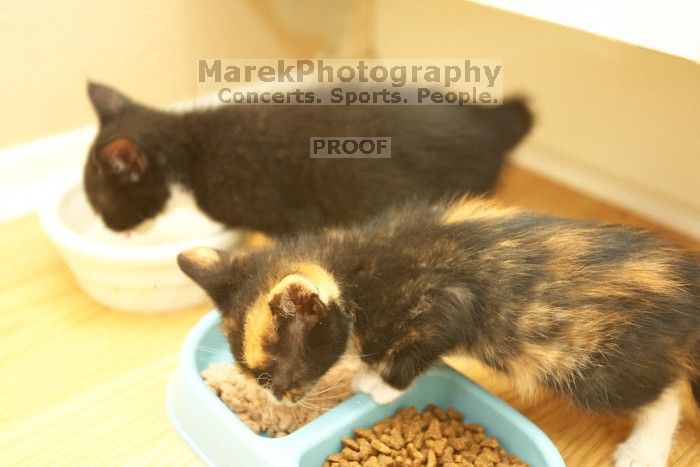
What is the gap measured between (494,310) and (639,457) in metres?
0.37

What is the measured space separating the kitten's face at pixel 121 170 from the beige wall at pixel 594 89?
986 millimetres

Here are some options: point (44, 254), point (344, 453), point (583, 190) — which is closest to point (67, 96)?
point (44, 254)

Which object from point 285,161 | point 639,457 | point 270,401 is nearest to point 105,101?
point 285,161

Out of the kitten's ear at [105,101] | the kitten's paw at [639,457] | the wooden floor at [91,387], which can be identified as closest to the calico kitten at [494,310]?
the kitten's paw at [639,457]

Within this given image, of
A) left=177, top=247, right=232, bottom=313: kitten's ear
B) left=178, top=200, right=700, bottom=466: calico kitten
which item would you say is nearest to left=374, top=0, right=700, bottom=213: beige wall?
left=178, top=200, right=700, bottom=466: calico kitten

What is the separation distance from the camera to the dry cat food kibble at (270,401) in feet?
4.14

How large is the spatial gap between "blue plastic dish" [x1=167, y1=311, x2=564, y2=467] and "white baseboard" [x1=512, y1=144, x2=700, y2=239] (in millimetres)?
956

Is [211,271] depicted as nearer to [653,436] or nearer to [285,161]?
[285,161]

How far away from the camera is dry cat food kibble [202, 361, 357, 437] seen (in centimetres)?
126

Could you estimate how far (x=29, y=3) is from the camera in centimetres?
182

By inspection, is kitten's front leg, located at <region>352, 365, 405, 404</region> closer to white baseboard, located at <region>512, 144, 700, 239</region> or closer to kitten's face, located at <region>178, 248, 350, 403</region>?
kitten's face, located at <region>178, 248, 350, 403</region>

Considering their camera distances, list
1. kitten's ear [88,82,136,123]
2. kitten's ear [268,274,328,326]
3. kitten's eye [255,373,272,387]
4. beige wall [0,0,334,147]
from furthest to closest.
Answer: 1. beige wall [0,0,334,147]
2. kitten's ear [88,82,136,123]
3. kitten's eye [255,373,272,387]
4. kitten's ear [268,274,328,326]

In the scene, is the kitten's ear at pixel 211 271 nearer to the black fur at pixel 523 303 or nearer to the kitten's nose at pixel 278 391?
the black fur at pixel 523 303

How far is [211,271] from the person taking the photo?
119cm
